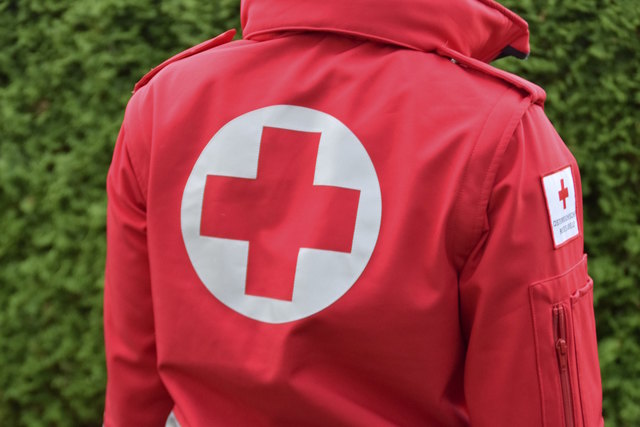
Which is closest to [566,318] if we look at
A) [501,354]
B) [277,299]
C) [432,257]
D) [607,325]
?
[501,354]

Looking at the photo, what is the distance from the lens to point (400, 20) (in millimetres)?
1005

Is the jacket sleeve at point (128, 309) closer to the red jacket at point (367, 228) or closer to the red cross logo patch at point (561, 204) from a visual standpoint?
the red jacket at point (367, 228)

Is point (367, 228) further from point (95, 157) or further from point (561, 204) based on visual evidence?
point (95, 157)

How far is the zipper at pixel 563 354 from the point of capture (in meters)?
1.01

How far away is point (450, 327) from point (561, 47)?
1.89 metres

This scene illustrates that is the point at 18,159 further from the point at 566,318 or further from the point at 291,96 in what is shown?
the point at 566,318

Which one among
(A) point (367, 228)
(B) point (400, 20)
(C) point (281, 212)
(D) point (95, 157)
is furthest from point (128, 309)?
(D) point (95, 157)

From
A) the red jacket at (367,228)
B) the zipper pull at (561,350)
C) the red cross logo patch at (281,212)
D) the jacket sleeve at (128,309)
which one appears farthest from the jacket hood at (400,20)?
the zipper pull at (561,350)

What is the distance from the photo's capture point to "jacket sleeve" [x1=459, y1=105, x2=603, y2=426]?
955 millimetres

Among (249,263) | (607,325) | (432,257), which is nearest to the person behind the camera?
(432,257)

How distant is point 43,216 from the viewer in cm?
255

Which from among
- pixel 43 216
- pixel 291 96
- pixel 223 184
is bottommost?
pixel 43 216

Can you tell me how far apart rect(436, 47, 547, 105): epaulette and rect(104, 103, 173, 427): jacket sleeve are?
54cm

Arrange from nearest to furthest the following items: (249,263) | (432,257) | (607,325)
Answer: (432,257) < (249,263) < (607,325)
